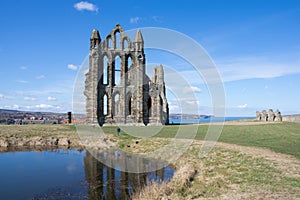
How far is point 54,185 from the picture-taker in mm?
14102

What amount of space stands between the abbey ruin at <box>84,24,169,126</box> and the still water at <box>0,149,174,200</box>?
22.3 m

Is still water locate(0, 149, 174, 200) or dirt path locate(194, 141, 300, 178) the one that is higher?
dirt path locate(194, 141, 300, 178)

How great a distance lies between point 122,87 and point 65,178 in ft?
100

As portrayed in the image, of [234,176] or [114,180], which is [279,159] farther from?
[114,180]

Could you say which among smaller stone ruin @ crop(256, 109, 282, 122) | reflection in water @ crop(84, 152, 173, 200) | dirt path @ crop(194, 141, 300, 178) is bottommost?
reflection in water @ crop(84, 152, 173, 200)

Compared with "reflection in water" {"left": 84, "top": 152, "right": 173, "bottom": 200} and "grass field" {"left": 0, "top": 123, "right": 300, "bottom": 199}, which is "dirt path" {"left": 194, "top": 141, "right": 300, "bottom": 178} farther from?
"reflection in water" {"left": 84, "top": 152, "right": 173, "bottom": 200}

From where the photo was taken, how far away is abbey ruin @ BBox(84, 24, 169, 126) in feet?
143

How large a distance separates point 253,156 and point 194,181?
15.5 ft

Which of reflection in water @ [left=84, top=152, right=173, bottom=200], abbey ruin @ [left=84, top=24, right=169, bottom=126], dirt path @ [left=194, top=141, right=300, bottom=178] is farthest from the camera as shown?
abbey ruin @ [left=84, top=24, right=169, bottom=126]

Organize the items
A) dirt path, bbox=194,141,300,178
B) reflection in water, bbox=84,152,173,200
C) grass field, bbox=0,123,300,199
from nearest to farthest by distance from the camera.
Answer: grass field, bbox=0,123,300,199, dirt path, bbox=194,141,300,178, reflection in water, bbox=84,152,173,200

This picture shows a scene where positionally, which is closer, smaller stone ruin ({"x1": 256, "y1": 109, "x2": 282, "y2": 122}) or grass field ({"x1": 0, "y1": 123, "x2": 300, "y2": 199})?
grass field ({"x1": 0, "y1": 123, "x2": 300, "y2": 199})

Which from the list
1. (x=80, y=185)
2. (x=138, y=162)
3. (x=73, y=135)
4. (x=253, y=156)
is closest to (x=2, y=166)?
(x=80, y=185)

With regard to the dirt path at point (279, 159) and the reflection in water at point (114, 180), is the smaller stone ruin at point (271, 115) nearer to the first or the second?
the dirt path at point (279, 159)

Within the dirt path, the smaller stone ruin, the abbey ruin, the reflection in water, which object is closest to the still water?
the reflection in water
